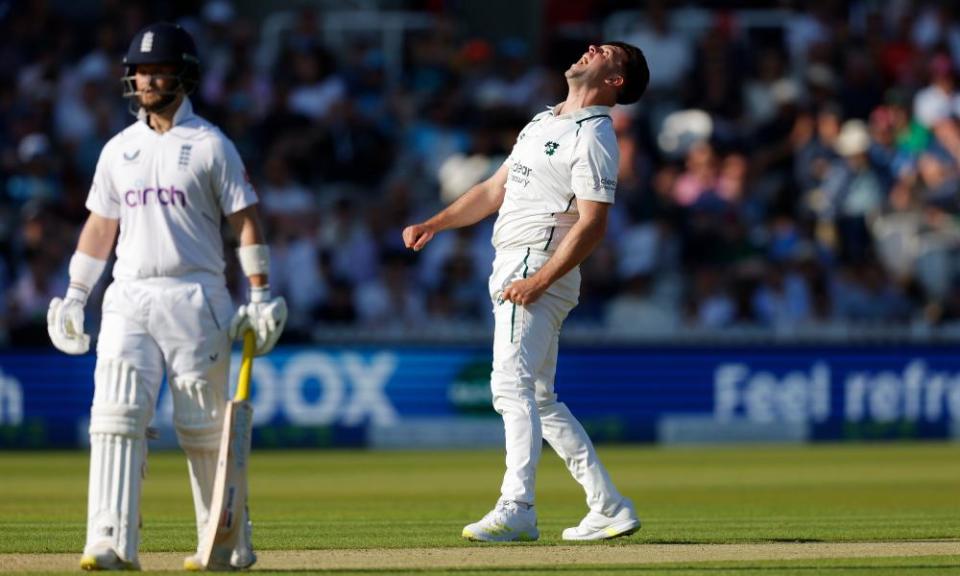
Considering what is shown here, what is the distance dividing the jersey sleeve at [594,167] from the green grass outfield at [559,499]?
1495mm

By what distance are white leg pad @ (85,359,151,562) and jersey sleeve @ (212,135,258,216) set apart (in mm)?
674

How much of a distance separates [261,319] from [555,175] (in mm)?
1732

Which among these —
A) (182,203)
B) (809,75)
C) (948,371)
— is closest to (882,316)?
(948,371)

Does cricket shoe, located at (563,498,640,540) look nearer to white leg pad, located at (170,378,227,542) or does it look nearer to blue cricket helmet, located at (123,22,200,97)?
white leg pad, located at (170,378,227,542)

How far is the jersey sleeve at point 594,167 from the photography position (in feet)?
23.5

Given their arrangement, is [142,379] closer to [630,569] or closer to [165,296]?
A: [165,296]

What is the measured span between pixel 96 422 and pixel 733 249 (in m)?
11.9

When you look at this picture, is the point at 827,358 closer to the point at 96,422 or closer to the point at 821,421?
the point at 821,421

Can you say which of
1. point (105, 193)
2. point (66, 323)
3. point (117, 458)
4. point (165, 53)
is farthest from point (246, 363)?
point (165, 53)

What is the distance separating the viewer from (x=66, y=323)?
20.7ft

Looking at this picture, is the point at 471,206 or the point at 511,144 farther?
the point at 511,144

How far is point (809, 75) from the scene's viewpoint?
19.0m

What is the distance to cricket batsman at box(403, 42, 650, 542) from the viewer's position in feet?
23.6

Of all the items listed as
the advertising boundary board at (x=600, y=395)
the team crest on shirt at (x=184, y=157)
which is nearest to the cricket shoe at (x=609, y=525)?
the team crest on shirt at (x=184, y=157)
